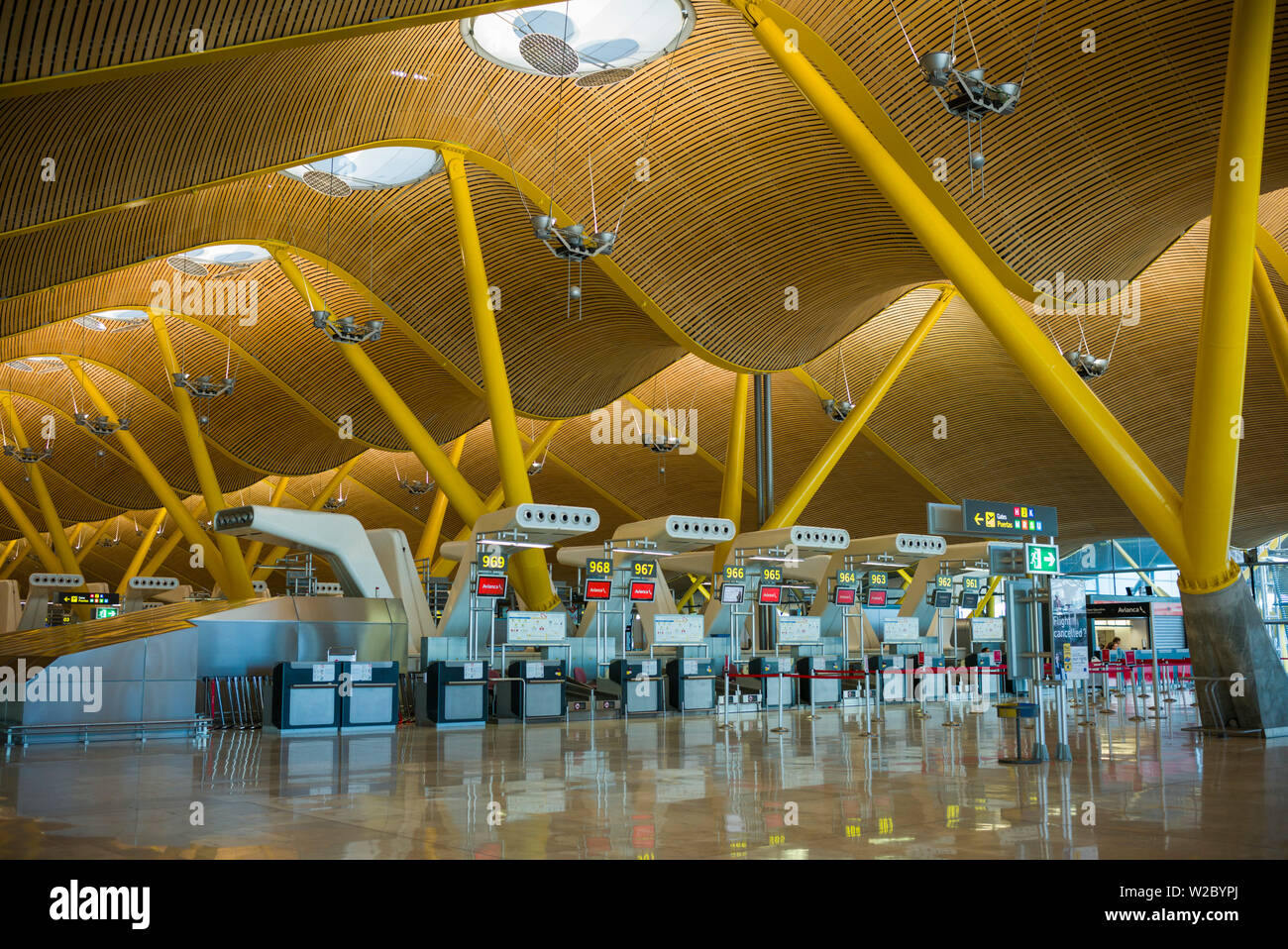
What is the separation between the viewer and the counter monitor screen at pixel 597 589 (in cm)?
2023

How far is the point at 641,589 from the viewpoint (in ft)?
69.1

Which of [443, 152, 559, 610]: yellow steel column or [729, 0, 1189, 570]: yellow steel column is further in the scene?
[443, 152, 559, 610]: yellow steel column

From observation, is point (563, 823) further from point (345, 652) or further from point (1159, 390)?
point (1159, 390)

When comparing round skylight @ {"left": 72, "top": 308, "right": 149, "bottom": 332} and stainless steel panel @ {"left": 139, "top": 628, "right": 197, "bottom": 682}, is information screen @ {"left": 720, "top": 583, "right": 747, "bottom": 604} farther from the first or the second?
round skylight @ {"left": 72, "top": 308, "right": 149, "bottom": 332}

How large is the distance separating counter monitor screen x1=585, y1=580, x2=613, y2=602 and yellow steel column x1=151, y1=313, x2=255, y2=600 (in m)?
15.0

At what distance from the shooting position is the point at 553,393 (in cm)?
3139

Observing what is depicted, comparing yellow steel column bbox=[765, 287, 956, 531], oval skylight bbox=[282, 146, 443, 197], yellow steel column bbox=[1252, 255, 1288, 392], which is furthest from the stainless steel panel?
yellow steel column bbox=[1252, 255, 1288, 392]
